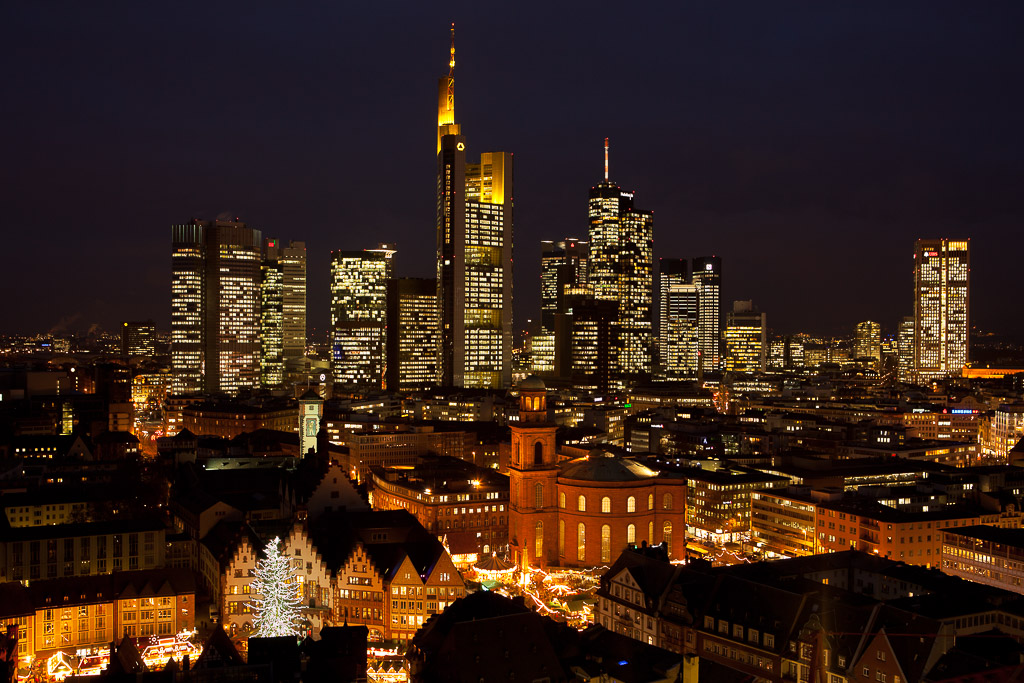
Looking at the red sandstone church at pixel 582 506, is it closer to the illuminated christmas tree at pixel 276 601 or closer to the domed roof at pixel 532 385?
the domed roof at pixel 532 385

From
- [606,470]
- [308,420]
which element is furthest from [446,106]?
[606,470]

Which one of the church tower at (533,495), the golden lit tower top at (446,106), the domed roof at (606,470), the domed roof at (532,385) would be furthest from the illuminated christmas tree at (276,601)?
the golden lit tower top at (446,106)

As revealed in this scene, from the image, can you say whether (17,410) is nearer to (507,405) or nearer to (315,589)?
(507,405)

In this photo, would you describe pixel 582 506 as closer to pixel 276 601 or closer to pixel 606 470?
pixel 606 470

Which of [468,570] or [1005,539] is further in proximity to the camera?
[468,570]

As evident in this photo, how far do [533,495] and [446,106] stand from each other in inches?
5322

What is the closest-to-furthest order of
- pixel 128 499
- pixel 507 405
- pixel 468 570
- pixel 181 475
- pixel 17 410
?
pixel 468 570
pixel 128 499
pixel 181 475
pixel 17 410
pixel 507 405

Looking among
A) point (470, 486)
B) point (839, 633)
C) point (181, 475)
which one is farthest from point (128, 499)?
point (839, 633)

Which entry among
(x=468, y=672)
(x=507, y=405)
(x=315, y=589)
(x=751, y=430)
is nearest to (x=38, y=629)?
(x=315, y=589)

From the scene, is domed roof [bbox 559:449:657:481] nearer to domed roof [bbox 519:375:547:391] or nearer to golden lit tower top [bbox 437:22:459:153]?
domed roof [bbox 519:375:547:391]

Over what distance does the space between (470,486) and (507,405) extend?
8349cm

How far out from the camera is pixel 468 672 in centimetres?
3931

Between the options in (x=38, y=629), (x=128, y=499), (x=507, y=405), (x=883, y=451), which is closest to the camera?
(x=38, y=629)

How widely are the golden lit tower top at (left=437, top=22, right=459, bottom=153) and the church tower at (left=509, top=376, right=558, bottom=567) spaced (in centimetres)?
12739
